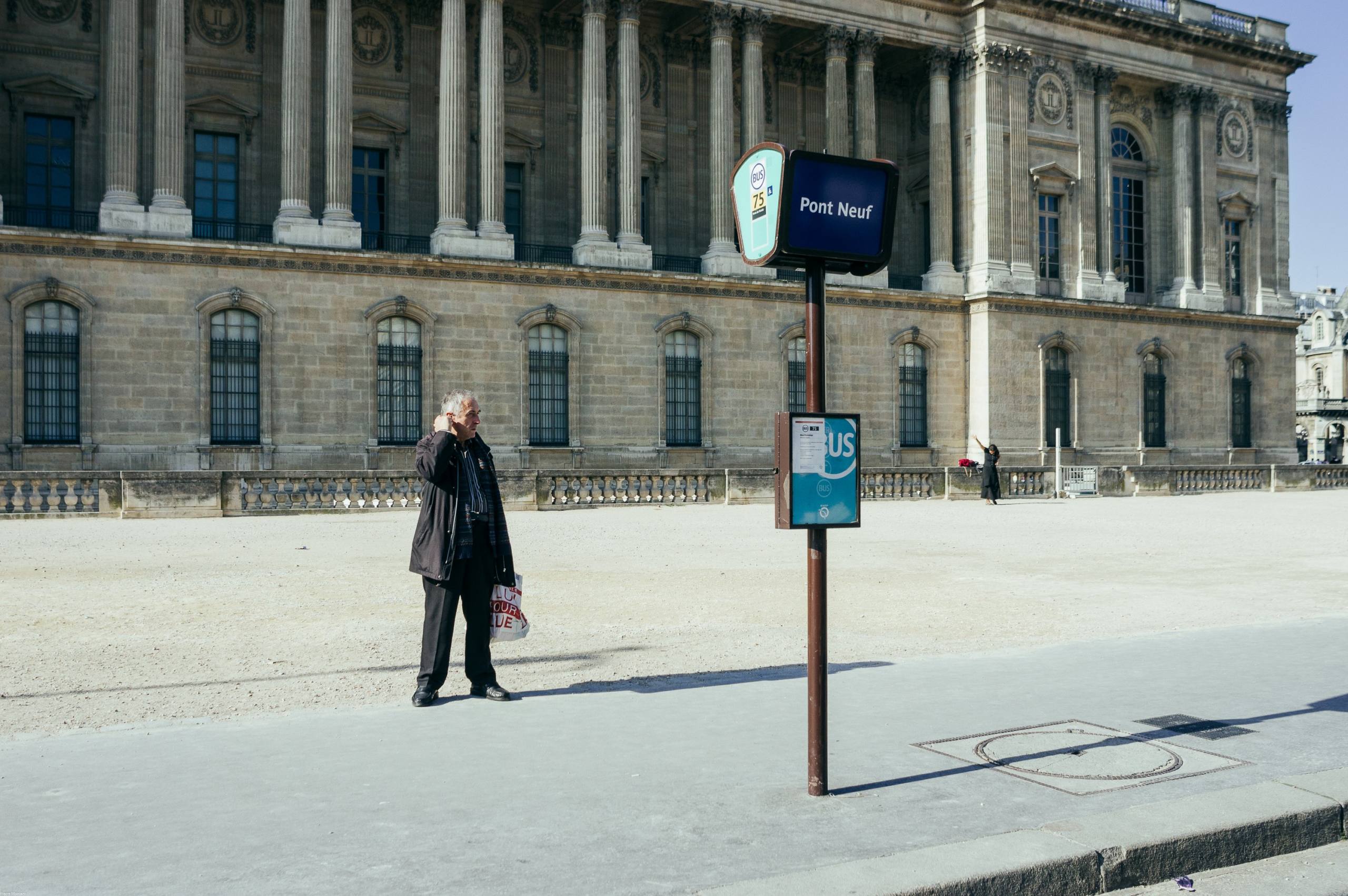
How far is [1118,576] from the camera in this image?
15.3 m

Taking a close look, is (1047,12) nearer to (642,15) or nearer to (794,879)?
(642,15)

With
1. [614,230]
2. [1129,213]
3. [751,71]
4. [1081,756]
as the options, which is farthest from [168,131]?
[1129,213]

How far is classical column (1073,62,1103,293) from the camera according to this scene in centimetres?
4641

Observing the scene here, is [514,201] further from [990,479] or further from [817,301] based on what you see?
[817,301]

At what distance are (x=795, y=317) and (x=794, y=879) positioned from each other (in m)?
37.7

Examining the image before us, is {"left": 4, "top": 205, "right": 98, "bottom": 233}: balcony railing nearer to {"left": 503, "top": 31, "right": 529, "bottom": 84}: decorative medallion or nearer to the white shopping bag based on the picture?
{"left": 503, "top": 31, "right": 529, "bottom": 84}: decorative medallion

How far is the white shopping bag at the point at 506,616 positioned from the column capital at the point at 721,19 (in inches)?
1397

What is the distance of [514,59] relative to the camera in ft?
133

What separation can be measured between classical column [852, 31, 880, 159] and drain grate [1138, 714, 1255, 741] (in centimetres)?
3758

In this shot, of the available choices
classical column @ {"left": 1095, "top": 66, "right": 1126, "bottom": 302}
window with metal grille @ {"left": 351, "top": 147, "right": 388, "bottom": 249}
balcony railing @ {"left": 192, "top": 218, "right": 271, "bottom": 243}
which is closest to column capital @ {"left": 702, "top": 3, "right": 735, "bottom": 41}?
window with metal grille @ {"left": 351, "top": 147, "right": 388, "bottom": 249}

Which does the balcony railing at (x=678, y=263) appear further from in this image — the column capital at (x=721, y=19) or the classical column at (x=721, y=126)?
the column capital at (x=721, y=19)

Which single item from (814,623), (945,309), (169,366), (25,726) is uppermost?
(945,309)

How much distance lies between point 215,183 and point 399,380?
8188 mm

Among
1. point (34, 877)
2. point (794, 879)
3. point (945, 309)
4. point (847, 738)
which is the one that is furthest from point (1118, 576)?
point (945, 309)
